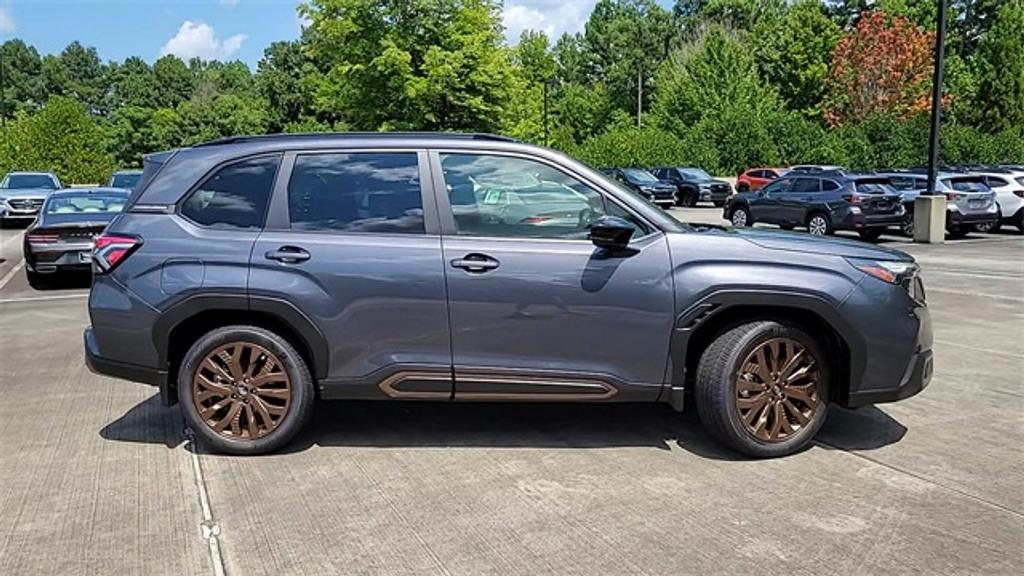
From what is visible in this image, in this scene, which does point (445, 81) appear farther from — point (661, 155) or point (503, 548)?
point (503, 548)

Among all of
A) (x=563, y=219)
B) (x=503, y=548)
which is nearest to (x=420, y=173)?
(x=563, y=219)

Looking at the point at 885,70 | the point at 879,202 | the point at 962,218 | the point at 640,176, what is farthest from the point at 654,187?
the point at 885,70

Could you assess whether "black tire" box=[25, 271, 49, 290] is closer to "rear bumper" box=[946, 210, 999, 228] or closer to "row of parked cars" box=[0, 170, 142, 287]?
"row of parked cars" box=[0, 170, 142, 287]

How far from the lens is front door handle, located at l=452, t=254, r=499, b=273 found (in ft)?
15.2

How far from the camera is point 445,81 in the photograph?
37.8 metres

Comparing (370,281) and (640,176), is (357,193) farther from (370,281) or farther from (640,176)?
(640,176)

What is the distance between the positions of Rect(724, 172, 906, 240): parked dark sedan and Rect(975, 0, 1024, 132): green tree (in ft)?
110

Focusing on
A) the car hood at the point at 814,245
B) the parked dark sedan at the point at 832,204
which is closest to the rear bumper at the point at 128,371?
the car hood at the point at 814,245

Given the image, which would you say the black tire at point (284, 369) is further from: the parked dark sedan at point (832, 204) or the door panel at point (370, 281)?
the parked dark sedan at point (832, 204)

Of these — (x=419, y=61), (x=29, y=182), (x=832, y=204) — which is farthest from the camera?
(x=419, y=61)

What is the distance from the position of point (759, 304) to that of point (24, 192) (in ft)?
82.3

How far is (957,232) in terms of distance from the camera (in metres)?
20.0

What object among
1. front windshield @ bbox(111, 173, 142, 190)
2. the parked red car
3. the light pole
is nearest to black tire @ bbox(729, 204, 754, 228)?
the light pole

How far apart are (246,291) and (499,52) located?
36.9 meters
